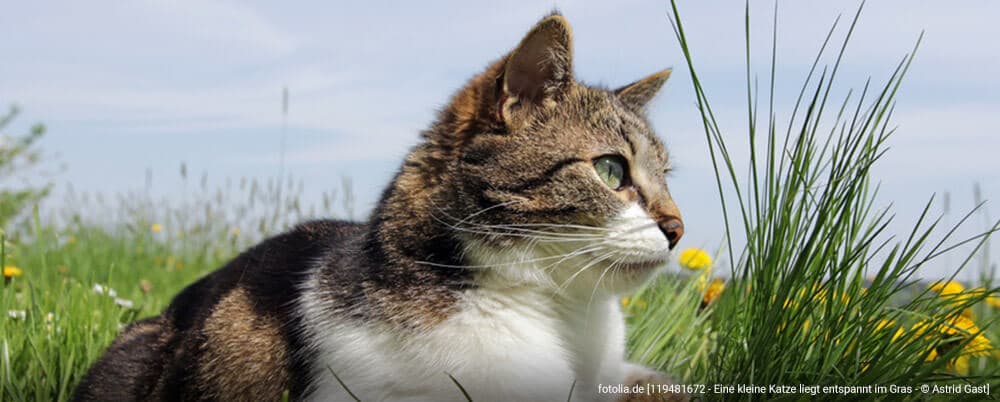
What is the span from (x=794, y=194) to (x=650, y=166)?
47cm

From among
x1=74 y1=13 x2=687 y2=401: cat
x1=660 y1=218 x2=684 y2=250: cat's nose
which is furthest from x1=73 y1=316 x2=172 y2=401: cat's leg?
x1=660 y1=218 x2=684 y2=250: cat's nose

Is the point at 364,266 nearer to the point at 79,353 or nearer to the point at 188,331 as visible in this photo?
the point at 188,331

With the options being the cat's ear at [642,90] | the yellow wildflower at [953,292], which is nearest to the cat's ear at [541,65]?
the cat's ear at [642,90]

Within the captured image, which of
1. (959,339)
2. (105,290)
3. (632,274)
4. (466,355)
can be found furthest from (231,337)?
(959,339)

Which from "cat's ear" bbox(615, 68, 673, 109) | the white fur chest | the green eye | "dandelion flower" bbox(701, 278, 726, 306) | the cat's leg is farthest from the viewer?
"dandelion flower" bbox(701, 278, 726, 306)

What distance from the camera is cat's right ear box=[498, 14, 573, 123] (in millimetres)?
2373

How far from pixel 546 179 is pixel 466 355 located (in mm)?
570

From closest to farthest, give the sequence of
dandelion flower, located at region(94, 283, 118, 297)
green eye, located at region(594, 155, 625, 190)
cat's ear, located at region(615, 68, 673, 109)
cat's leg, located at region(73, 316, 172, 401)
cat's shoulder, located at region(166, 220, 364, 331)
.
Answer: green eye, located at region(594, 155, 625, 190) < cat's shoulder, located at region(166, 220, 364, 331) < cat's leg, located at region(73, 316, 172, 401) < cat's ear, located at region(615, 68, 673, 109) < dandelion flower, located at region(94, 283, 118, 297)

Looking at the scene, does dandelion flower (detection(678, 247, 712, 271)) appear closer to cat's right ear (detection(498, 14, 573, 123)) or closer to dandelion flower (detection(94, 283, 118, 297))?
cat's right ear (detection(498, 14, 573, 123))

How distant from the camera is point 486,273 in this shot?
2.34 m

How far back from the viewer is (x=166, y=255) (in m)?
6.93

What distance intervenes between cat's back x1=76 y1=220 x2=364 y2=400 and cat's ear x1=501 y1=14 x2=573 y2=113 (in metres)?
0.73

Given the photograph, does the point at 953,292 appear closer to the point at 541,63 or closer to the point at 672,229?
the point at 672,229

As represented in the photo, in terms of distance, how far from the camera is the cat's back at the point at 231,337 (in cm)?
250
